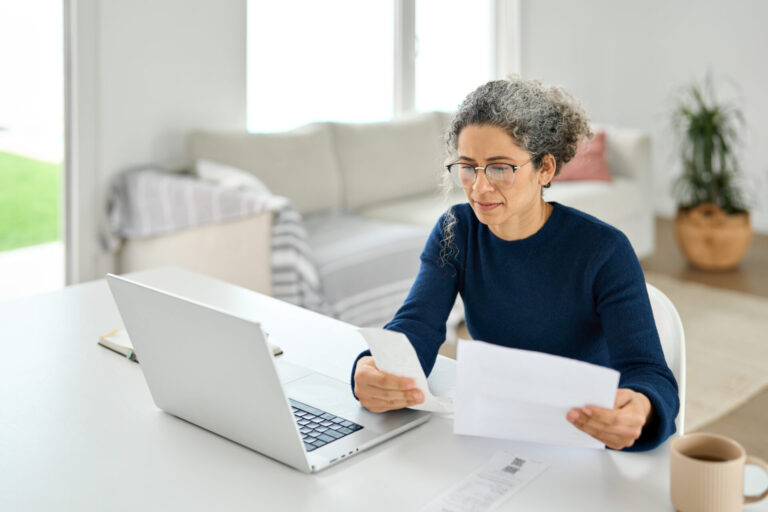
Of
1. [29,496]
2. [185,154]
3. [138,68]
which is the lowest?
[29,496]

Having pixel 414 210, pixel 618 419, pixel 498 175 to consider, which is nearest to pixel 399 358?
pixel 618 419

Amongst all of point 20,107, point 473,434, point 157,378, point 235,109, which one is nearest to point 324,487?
point 473,434

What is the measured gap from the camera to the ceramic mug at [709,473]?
0.92 metres

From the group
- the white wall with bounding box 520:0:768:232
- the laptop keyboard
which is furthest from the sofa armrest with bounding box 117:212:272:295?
the white wall with bounding box 520:0:768:232

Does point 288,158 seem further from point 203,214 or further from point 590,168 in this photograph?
point 590,168

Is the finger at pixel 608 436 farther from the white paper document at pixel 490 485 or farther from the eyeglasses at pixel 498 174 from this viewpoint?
the eyeglasses at pixel 498 174

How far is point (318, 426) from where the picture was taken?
3.89 feet

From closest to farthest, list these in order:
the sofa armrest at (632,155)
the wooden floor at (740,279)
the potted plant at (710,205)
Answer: the wooden floor at (740,279)
the potted plant at (710,205)
the sofa armrest at (632,155)

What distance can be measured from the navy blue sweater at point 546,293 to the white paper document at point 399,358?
0.46ft

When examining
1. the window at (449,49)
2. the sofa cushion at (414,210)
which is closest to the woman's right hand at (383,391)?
the sofa cushion at (414,210)

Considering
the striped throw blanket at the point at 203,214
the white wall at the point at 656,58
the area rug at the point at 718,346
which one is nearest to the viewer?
the area rug at the point at 718,346

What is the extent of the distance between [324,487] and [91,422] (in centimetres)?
39

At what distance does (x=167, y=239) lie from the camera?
10.6 ft

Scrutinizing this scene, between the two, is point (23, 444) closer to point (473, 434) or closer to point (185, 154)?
point (473, 434)
